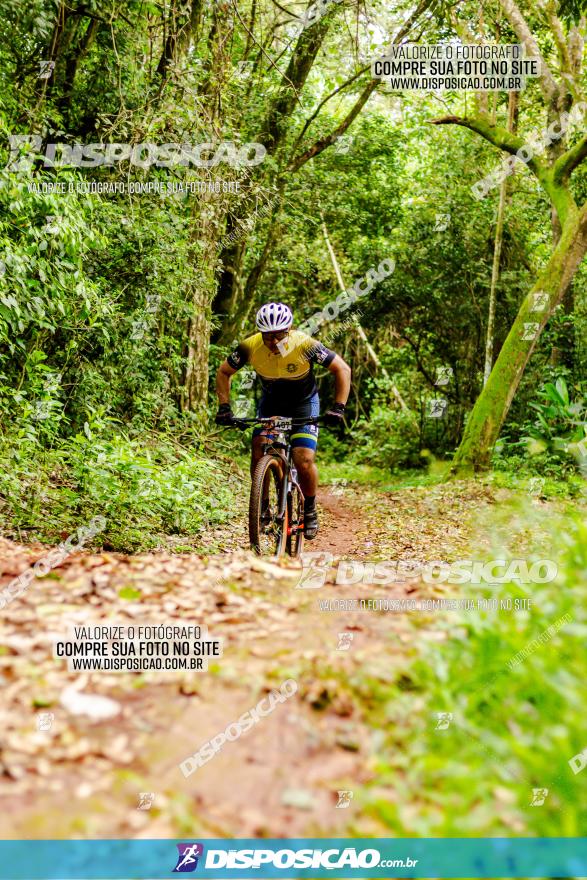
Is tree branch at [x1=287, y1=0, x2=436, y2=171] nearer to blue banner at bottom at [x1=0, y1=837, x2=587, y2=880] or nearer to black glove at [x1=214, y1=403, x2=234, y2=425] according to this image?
black glove at [x1=214, y1=403, x2=234, y2=425]

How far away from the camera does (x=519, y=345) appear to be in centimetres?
1253

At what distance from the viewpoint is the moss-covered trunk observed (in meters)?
12.2

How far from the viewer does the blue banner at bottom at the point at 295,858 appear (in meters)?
2.49

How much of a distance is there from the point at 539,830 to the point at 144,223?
9.55 metres

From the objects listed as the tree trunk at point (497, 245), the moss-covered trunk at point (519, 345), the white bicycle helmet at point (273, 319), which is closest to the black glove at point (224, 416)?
the white bicycle helmet at point (273, 319)

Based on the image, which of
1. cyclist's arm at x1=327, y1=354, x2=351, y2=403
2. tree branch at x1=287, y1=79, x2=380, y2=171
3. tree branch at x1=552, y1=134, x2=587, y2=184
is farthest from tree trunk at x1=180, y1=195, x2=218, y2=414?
cyclist's arm at x1=327, y1=354, x2=351, y2=403

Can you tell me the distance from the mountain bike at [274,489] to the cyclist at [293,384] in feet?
0.25

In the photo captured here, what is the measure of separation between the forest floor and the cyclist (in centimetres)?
171

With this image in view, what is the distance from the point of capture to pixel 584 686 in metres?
2.95

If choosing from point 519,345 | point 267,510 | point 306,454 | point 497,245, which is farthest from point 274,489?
point 497,245

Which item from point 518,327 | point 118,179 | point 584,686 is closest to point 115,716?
point 584,686

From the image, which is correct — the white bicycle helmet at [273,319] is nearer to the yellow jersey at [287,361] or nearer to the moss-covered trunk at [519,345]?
the yellow jersey at [287,361]

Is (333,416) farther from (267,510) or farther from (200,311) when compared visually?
(200,311)

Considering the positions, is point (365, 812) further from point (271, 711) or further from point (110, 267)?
point (110, 267)
